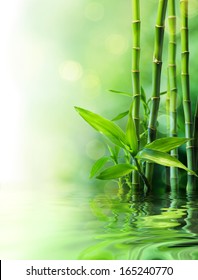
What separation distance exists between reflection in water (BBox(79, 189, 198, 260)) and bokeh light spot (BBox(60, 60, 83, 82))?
2.04ft

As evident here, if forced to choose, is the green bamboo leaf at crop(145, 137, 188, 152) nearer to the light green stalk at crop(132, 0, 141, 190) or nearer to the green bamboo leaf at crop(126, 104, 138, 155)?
the green bamboo leaf at crop(126, 104, 138, 155)

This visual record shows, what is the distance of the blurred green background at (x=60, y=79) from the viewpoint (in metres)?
1.49

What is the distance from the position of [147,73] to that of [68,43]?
0.87 ft

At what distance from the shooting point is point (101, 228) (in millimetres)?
705

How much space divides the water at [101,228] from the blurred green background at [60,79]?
399mm

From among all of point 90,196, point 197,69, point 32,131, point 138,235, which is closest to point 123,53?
Result: point 197,69

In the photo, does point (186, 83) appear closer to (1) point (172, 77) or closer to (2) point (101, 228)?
(1) point (172, 77)

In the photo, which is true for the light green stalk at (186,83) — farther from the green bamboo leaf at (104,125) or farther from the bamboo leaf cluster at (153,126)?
the green bamboo leaf at (104,125)

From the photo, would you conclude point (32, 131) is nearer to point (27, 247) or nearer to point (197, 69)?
point (197, 69)

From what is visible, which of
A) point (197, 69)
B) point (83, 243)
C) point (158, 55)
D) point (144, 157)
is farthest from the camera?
point (197, 69)

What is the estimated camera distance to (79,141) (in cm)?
150

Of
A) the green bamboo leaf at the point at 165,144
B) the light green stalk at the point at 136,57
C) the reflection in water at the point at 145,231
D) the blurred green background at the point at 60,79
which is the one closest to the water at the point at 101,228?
the reflection in water at the point at 145,231

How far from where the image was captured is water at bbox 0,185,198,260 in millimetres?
588
